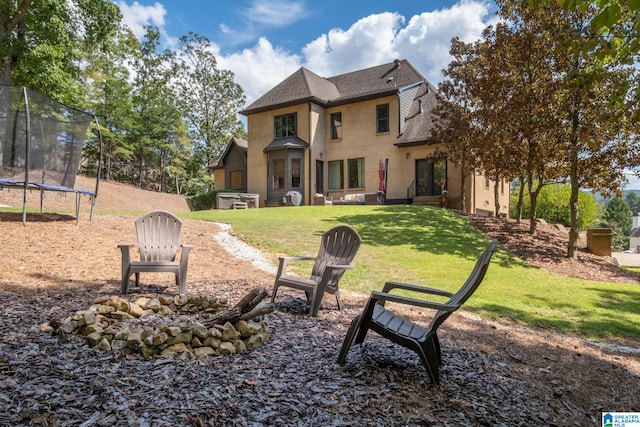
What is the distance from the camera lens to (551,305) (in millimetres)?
6508

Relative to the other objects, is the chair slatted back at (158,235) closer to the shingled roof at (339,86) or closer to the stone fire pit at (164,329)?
the stone fire pit at (164,329)

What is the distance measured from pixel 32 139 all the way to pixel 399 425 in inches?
382

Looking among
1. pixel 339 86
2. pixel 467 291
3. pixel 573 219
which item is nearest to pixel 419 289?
pixel 467 291

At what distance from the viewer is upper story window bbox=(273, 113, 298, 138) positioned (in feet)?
75.5

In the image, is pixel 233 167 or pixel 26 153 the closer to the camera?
pixel 26 153

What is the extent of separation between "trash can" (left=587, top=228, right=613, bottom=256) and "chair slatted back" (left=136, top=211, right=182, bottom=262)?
45.7ft

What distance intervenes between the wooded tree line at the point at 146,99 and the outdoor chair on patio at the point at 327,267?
1500 centimetres

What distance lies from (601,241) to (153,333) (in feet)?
48.5

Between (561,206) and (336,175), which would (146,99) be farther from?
(561,206)

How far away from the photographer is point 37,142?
837 centimetres

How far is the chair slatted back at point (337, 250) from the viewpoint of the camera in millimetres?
4973

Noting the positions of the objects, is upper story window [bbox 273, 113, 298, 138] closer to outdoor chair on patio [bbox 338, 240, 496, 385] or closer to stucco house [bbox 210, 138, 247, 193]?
stucco house [bbox 210, 138, 247, 193]

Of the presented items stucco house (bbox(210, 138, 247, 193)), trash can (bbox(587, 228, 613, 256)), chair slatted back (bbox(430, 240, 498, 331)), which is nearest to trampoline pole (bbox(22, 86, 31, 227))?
chair slatted back (bbox(430, 240, 498, 331))

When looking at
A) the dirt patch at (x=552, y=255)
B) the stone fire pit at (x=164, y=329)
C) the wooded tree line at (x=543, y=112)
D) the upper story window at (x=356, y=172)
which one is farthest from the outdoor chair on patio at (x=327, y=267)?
the upper story window at (x=356, y=172)
